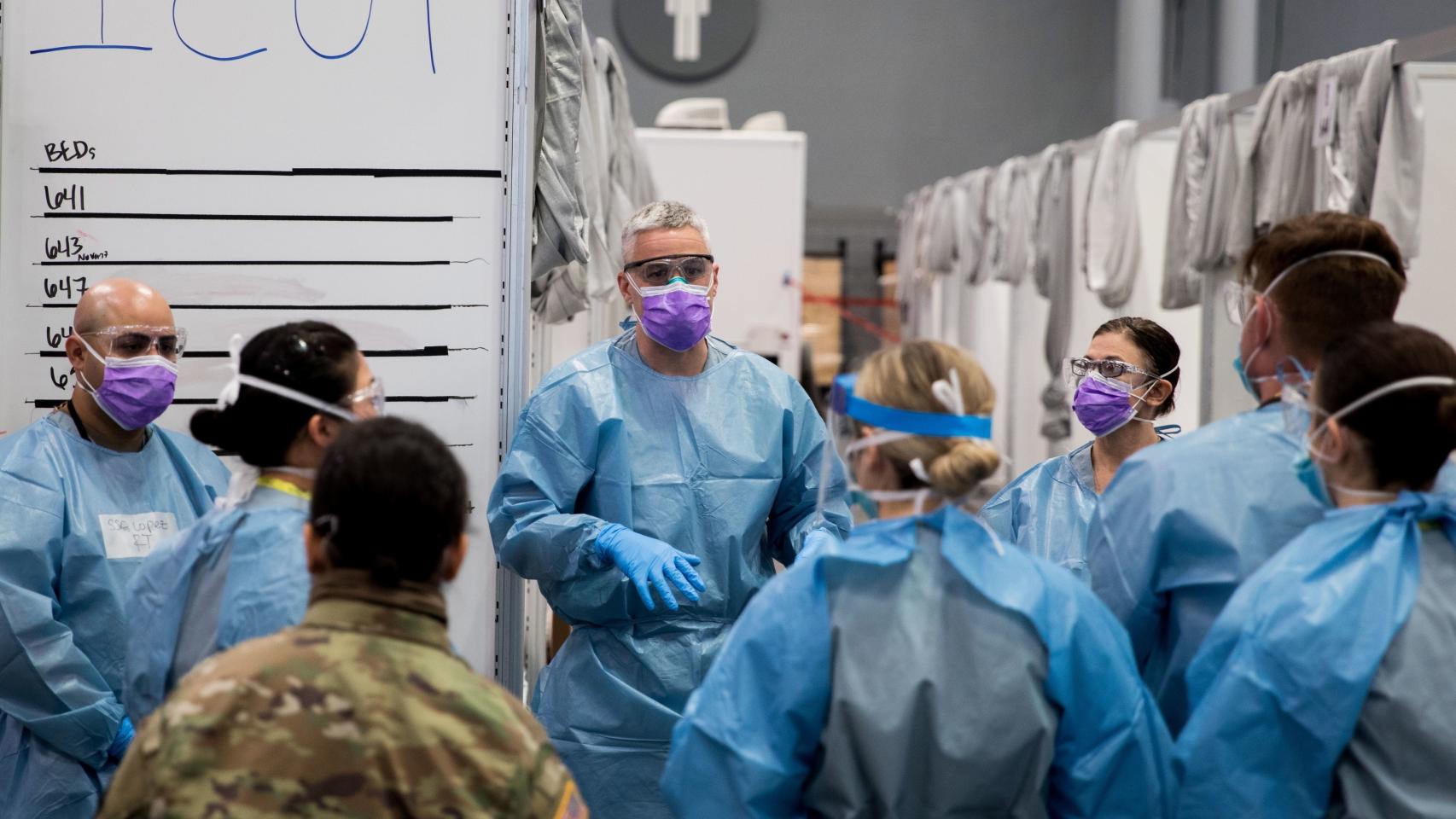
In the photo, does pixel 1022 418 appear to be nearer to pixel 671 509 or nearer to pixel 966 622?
pixel 671 509

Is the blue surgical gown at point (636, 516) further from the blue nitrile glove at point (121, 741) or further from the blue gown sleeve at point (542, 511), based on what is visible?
A: the blue nitrile glove at point (121, 741)

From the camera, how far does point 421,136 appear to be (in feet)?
9.64

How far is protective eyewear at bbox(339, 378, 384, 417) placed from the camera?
2.03 meters

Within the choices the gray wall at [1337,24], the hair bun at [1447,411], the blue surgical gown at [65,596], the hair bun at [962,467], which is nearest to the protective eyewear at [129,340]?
the blue surgical gown at [65,596]

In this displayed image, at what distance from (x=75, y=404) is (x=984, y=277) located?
6478mm

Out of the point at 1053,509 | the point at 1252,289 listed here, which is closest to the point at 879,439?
the point at 1252,289

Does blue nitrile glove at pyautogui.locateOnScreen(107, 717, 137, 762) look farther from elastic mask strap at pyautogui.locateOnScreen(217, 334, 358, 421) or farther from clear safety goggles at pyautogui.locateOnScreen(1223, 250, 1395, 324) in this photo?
clear safety goggles at pyautogui.locateOnScreen(1223, 250, 1395, 324)

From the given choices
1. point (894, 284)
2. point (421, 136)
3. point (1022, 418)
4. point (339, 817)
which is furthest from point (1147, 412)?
point (894, 284)

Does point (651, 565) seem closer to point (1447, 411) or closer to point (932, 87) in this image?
point (1447, 411)

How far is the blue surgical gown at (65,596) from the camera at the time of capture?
8.23 ft

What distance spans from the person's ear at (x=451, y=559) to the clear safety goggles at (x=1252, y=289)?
4.41 feet

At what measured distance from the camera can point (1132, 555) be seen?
83.6 inches

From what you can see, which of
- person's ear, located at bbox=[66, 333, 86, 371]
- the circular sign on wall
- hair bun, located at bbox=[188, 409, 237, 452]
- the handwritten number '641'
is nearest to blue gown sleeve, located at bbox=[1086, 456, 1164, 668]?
hair bun, located at bbox=[188, 409, 237, 452]

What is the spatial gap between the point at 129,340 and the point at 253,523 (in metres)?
0.92
